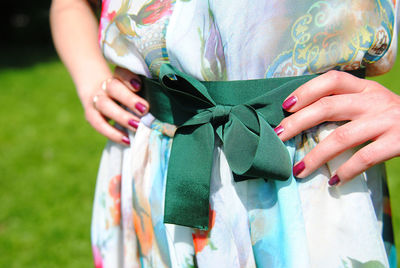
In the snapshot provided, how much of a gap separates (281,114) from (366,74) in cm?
22

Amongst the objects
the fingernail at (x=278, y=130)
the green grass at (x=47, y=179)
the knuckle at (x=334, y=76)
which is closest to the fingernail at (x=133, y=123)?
the fingernail at (x=278, y=130)

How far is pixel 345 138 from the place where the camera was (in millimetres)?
736

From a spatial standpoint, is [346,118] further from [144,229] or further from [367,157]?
[144,229]

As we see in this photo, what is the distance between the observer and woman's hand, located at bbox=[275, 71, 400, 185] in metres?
0.74

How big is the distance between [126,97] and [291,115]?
40 centimetres

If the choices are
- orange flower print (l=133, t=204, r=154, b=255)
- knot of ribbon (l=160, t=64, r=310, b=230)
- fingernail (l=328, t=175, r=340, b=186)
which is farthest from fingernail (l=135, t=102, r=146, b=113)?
fingernail (l=328, t=175, r=340, b=186)

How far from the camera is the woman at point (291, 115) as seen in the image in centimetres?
73

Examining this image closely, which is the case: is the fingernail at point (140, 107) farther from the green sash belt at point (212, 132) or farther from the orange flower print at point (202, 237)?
the orange flower print at point (202, 237)

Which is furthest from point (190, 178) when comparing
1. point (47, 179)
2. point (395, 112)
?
point (47, 179)

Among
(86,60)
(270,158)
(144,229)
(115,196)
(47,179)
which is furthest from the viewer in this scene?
(47,179)

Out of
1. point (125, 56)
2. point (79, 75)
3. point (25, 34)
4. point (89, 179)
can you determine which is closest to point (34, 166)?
point (89, 179)

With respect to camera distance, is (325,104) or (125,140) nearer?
(325,104)

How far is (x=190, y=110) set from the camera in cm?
82

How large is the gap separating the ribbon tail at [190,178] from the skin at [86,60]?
0.24 m
